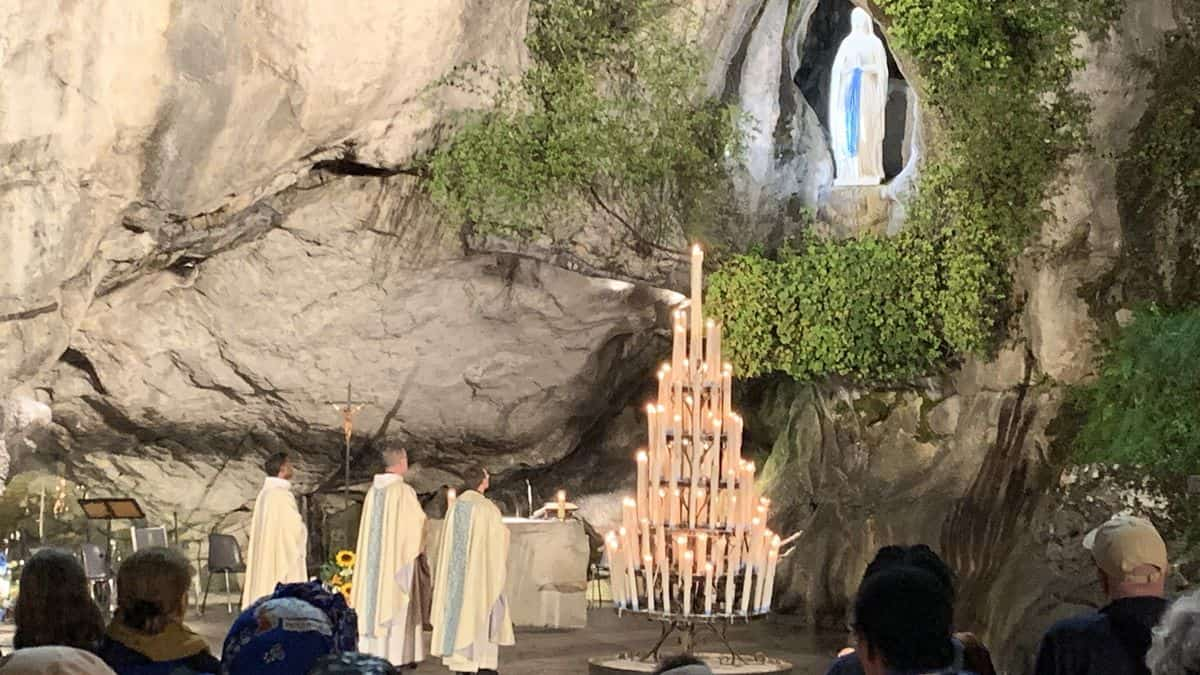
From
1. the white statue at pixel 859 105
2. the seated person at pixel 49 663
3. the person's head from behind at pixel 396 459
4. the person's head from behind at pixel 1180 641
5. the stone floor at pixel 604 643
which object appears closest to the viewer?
the seated person at pixel 49 663

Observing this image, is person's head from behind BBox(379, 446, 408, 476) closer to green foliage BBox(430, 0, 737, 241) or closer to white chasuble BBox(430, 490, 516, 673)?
white chasuble BBox(430, 490, 516, 673)

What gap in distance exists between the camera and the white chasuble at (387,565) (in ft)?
37.0

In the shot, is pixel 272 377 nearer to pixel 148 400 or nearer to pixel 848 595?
pixel 148 400

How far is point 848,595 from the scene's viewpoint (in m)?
13.9

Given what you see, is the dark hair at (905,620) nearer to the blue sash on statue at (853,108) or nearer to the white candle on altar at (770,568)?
the white candle on altar at (770,568)

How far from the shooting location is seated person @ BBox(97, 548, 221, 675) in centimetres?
417

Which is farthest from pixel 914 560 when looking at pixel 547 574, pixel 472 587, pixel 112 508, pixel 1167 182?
pixel 112 508

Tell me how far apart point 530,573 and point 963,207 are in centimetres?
434

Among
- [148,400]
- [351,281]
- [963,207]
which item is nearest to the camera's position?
[963,207]

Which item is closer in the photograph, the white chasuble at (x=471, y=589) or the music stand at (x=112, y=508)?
the white chasuble at (x=471, y=589)

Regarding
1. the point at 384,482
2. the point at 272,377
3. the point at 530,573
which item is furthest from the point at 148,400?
the point at 384,482

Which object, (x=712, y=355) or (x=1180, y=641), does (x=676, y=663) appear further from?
(x=712, y=355)

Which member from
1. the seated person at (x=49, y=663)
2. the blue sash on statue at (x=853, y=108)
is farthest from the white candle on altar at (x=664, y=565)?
the seated person at (x=49, y=663)

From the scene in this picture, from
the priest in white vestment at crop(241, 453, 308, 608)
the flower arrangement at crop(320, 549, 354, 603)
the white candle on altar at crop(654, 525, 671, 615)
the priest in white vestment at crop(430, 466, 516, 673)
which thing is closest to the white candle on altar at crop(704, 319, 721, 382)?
the white candle on altar at crop(654, 525, 671, 615)
